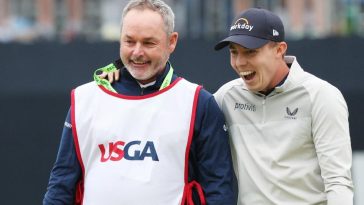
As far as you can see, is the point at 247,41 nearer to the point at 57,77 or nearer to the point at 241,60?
the point at 241,60

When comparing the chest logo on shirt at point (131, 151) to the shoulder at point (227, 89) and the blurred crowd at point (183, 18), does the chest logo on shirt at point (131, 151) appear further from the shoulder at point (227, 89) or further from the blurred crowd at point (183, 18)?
the blurred crowd at point (183, 18)

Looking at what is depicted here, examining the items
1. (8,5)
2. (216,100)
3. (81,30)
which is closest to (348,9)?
(81,30)

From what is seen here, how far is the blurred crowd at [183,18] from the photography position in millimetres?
8062

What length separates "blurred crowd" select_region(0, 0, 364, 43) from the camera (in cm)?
806

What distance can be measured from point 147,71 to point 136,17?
0.23 meters

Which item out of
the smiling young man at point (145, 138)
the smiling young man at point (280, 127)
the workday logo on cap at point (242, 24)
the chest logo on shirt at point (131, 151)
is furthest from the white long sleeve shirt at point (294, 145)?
the chest logo on shirt at point (131, 151)

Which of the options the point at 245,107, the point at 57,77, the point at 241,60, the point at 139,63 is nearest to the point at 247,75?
the point at 241,60

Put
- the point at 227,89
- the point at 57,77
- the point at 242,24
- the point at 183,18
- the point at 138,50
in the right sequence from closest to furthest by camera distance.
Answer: the point at 138,50 < the point at 242,24 < the point at 227,89 < the point at 57,77 < the point at 183,18

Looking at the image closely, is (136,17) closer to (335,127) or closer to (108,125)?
(108,125)

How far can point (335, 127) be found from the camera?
369cm

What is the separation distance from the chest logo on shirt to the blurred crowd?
4169 millimetres

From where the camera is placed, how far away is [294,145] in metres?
3.77

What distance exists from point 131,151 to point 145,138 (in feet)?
0.26

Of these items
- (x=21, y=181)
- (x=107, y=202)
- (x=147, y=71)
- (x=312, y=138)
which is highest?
(x=147, y=71)
